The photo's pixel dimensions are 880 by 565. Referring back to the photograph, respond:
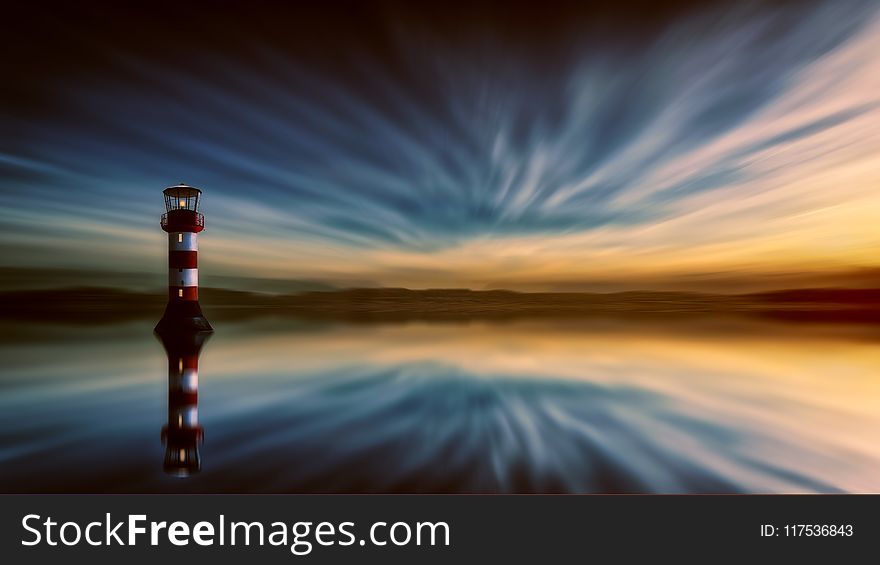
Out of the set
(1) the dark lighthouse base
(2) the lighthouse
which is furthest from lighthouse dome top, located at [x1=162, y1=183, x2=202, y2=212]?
(1) the dark lighthouse base

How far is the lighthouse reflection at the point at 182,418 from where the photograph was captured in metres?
3.64

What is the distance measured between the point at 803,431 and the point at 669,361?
508 centimetres

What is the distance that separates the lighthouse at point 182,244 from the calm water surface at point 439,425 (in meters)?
2.20

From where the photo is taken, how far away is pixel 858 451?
425 centimetres

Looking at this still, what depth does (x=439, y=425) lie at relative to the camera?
4.83 metres

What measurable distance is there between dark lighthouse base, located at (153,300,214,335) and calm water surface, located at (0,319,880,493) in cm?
219

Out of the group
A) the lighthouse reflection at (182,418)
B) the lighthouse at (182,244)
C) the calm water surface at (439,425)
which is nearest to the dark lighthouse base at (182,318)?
the lighthouse at (182,244)

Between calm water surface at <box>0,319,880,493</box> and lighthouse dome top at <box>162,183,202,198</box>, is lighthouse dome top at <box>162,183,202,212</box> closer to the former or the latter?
lighthouse dome top at <box>162,183,202,198</box>

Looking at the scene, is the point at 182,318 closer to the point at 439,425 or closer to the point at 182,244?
the point at 182,244

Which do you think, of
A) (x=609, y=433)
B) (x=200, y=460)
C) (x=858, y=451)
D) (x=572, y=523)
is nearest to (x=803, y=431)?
(x=858, y=451)

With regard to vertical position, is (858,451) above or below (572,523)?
below

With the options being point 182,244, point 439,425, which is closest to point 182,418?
point 439,425

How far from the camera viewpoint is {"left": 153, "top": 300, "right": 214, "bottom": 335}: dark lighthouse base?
11719mm

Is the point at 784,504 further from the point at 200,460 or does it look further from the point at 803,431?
the point at 200,460
